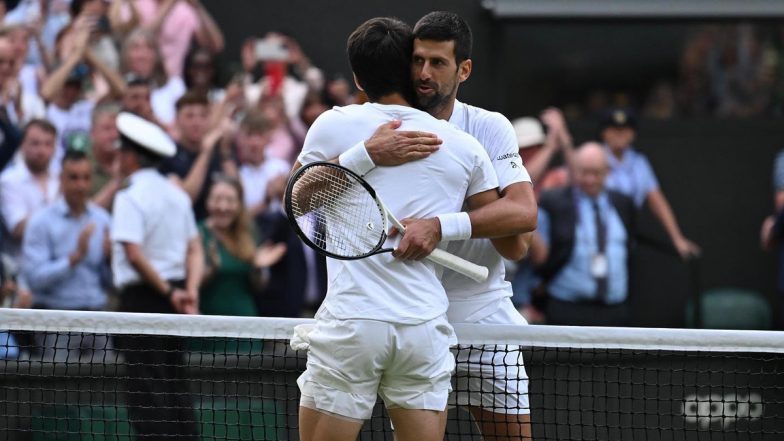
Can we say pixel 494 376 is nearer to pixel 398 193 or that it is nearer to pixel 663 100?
pixel 398 193

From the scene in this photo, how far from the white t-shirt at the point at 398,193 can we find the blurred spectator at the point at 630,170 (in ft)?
17.0

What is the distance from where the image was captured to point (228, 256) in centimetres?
793

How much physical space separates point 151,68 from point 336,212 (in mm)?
5077

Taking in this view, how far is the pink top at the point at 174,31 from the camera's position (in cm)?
909

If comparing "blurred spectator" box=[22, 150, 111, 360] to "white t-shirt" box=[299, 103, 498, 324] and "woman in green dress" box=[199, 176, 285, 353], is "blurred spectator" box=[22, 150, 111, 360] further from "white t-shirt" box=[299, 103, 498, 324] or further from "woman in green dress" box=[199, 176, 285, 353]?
"white t-shirt" box=[299, 103, 498, 324]

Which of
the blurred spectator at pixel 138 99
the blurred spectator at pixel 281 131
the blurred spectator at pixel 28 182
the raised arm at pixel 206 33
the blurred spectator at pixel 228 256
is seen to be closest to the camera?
the blurred spectator at pixel 228 256

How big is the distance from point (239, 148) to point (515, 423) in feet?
Result: 15.1

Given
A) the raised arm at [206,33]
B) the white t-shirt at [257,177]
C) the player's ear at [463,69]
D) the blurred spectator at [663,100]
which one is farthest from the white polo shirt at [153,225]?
the blurred spectator at [663,100]

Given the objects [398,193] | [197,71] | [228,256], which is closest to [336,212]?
[398,193]

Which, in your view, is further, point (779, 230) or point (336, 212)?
point (779, 230)

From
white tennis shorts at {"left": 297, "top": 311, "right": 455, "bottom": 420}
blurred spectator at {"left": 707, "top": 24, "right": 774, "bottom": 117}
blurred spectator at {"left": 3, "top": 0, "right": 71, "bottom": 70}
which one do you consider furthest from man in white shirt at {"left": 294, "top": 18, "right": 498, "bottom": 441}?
blurred spectator at {"left": 707, "top": 24, "right": 774, "bottom": 117}

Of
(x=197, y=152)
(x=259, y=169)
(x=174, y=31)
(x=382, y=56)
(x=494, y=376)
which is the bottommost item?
(x=259, y=169)

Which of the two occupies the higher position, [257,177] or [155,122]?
[155,122]

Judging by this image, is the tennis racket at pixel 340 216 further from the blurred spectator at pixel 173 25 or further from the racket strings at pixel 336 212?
the blurred spectator at pixel 173 25
